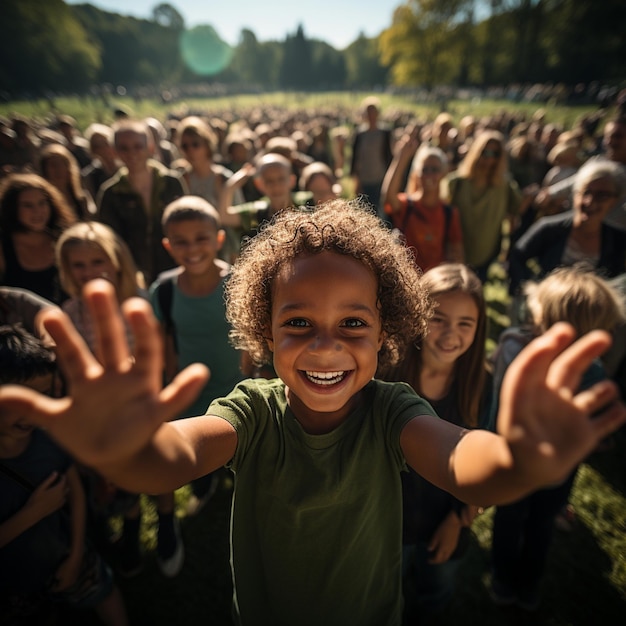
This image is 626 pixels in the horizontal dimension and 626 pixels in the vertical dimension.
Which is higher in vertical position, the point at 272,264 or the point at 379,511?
the point at 272,264

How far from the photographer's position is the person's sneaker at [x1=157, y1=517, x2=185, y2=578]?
2.49 m

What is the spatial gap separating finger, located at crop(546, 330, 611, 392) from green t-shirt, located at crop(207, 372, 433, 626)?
557 millimetres

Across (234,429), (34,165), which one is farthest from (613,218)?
(34,165)

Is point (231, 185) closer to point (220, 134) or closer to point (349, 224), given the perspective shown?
point (349, 224)

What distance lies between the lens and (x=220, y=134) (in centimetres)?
946

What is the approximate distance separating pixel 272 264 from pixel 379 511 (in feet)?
3.15

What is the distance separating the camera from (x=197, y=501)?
116 inches

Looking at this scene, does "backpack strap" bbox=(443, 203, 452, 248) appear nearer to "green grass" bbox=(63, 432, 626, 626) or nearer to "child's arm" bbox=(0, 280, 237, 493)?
"green grass" bbox=(63, 432, 626, 626)

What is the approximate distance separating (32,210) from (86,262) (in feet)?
3.51

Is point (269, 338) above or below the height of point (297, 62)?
below

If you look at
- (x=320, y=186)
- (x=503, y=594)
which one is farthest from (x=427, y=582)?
(x=320, y=186)

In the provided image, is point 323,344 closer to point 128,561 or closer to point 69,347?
point 69,347

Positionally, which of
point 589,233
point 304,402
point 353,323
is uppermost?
point 353,323

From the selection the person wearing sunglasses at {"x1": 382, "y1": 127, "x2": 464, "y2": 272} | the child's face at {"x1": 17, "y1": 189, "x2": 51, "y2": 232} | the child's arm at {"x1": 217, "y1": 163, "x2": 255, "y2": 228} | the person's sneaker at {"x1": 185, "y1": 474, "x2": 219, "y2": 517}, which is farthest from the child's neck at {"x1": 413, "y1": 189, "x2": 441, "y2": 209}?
the child's face at {"x1": 17, "y1": 189, "x2": 51, "y2": 232}
